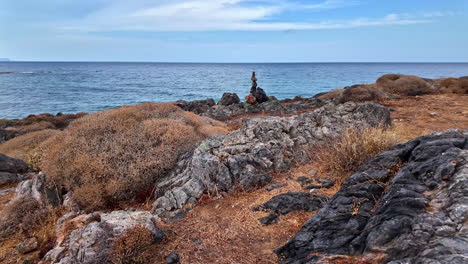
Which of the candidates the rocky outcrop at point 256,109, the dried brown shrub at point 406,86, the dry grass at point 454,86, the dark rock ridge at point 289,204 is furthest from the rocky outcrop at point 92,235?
the dry grass at point 454,86

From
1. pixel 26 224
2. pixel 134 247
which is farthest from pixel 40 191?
pixel 134 247

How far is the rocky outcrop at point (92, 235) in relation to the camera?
4710mm

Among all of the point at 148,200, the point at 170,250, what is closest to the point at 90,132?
the point at 148,200

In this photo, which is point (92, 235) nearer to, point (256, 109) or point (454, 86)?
point (256, 109)

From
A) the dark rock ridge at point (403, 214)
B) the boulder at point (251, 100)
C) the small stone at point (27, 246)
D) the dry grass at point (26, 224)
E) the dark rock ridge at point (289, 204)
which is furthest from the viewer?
the boulder at point (251, 100)

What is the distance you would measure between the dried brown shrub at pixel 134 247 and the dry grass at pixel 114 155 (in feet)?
8.22

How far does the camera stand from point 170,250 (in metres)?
4.92

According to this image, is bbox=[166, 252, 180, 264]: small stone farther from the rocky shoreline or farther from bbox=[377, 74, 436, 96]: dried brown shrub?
Answer: bbox=[377, 74, 436, 96]: dried brown shrub

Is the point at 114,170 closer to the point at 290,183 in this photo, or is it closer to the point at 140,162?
the point at 140,162

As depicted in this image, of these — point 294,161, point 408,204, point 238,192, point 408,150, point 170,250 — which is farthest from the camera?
point 294,161

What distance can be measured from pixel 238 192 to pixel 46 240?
4327mm

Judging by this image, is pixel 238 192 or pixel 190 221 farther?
pixel 238 192

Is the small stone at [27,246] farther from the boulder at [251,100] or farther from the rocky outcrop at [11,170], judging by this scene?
the boulder at [251,100]

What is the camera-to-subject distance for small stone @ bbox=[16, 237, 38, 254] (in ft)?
18.9
